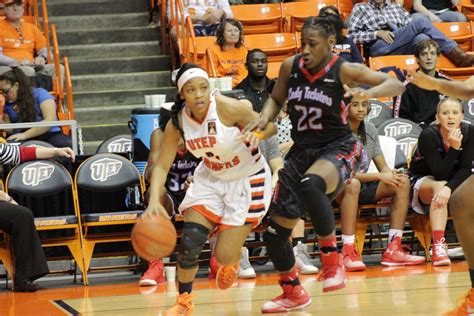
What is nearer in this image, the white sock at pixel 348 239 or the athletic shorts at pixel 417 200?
the white sock at pixel 348 239

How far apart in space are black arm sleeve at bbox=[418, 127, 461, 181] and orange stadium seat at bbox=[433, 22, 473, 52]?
455cm

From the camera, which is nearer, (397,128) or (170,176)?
(170,176)

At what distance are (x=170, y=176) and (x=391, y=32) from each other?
4.69 m

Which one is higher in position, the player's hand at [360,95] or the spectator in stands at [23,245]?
the player's hand at [360,95]

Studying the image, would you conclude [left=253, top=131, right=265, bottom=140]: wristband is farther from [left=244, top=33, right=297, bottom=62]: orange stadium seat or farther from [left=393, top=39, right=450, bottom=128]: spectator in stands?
[left=244, top=33, right=297, bottom=62]: orange stadium seat

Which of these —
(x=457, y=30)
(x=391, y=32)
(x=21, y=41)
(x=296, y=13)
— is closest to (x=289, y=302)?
(x=21, y=41)

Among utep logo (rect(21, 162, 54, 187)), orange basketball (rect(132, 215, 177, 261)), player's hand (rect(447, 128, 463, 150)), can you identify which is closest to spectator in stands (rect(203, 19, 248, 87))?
utep logo (rect(21, 162, 54, 187))

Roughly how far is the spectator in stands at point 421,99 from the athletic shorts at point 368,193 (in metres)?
1.45

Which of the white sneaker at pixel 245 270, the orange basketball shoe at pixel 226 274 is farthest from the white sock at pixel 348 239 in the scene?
the orange basketball shoe at pixel 226 274

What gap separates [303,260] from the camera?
9.25 metres

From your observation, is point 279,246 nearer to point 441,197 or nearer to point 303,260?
point 303,260

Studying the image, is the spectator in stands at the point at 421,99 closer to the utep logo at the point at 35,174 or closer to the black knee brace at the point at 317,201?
the utep logo at the point at 35,174

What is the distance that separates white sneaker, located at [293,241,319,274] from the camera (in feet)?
30.1

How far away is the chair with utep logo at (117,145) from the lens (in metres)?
10.5
